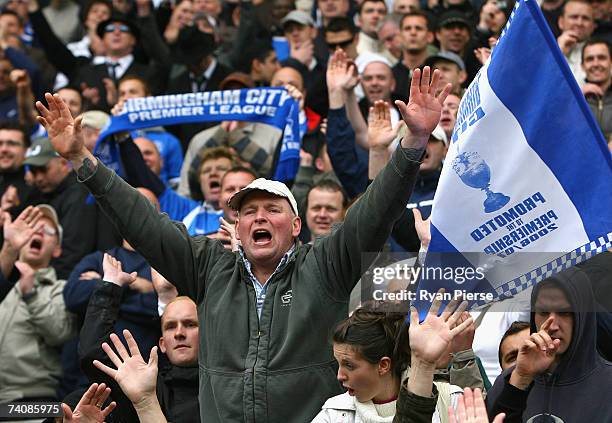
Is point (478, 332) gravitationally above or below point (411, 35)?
below

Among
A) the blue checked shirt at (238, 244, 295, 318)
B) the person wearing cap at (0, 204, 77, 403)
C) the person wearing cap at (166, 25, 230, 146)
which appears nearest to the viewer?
the blue checked shirt at (238, 244, 295, 318)

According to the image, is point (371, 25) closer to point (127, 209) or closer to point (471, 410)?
point (127, 209)

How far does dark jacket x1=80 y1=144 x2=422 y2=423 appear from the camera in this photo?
582 cm

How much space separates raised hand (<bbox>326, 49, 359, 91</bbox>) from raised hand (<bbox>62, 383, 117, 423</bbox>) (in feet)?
12.1

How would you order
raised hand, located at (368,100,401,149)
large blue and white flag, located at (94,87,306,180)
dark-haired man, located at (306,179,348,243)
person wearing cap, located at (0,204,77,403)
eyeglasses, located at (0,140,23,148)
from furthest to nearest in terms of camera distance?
1. eyeglasses, located at (0,140,23,148)
2. large blue and white flag, located at (94,87,306,180)
3. person wearing cap, located at (0,204,77,403)
4. dark-haired man, located at (306,179,348,243)
5. raised hand, located at (368,100,401,149)

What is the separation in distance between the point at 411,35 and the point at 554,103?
7.07m

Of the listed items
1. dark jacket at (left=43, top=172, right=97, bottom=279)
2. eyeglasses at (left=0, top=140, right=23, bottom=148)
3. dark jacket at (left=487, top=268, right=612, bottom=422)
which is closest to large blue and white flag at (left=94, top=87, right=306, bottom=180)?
dark jacket at (left=43, top=172, right=97, bottom=279)

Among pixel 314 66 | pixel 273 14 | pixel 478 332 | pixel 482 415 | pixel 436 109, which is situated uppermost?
pixel 273 14

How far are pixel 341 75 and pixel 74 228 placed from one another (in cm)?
266

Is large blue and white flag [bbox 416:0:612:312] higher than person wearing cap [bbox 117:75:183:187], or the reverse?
person wearing cap [bbox 117:75:183:187]

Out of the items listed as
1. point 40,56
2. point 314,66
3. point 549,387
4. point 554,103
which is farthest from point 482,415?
point 40,56

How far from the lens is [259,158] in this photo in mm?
10570

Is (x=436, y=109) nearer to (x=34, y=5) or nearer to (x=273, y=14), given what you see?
(x=273, y=14)

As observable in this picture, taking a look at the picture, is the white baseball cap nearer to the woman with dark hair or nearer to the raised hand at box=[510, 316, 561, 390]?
the woman with dark hair
